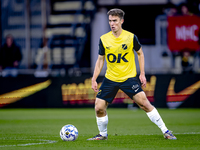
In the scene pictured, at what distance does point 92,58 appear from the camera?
20.5 metres

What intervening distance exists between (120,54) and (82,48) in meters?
12.4

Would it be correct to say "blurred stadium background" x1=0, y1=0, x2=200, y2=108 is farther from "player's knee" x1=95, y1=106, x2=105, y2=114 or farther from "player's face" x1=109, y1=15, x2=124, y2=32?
"player's face" x1=109, y1=15, x2=124, y2=32

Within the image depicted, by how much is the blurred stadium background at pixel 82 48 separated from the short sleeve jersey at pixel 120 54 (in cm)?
832

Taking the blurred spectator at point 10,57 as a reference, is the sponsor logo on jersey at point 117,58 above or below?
above

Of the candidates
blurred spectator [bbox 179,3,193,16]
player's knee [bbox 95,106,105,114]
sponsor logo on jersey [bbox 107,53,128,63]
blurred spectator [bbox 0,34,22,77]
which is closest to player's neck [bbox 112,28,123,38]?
sponsor logo on jersey [bbox 107,53,128,63]

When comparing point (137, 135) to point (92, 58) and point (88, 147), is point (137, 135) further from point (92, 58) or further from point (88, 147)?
point (92, 58)

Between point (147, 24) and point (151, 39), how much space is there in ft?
2.70

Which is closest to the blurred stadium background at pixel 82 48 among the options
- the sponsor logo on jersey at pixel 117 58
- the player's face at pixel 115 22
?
the sponsor logo on jersey at pixel 117 58

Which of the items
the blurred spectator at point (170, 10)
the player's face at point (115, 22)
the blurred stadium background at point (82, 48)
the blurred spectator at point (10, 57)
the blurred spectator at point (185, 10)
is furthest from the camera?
the blurred spectator at point (170, 10)

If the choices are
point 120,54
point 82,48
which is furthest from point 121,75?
point 82,48

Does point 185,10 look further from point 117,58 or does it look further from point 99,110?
point 99,110

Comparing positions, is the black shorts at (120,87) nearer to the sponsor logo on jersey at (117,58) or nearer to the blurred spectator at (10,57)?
the sponsor logo on jersey at (117,58)

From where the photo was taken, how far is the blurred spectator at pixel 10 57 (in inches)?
630

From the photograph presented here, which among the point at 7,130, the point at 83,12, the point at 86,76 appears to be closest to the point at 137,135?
the point at 7,130
